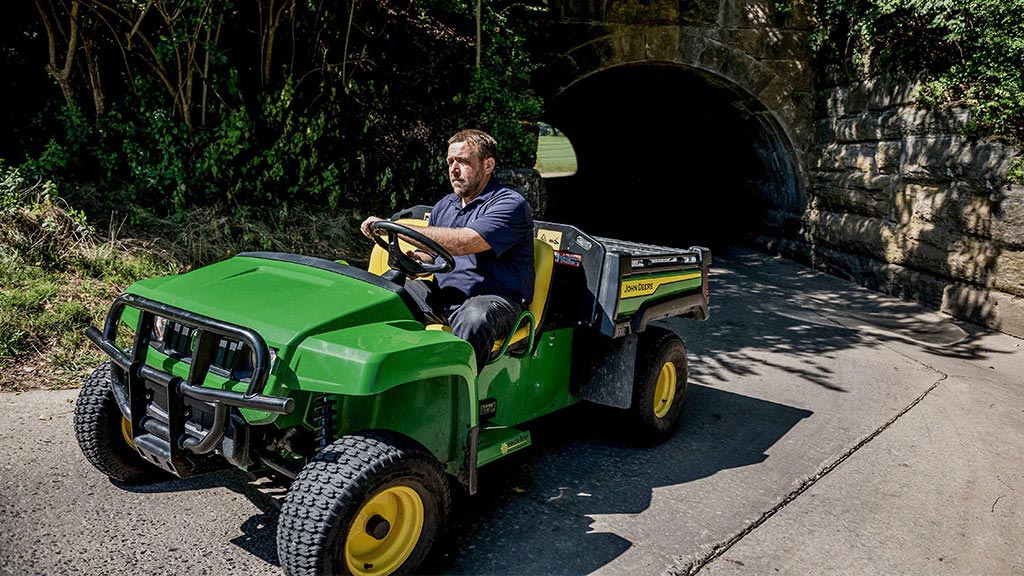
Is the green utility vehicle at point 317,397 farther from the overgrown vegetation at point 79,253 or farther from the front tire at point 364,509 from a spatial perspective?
the overgrown vegetation at point 79,253

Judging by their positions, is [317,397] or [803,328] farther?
[803,328]

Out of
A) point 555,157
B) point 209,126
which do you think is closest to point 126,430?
point 209,126

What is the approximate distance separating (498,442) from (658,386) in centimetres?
146

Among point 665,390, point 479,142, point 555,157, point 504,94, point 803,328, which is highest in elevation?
point 504,94

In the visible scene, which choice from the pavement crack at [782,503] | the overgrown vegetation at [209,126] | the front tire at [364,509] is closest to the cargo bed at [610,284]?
the pavement crack at [782,503]

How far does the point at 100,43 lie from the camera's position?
698 centimetres

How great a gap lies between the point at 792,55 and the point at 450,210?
797cm

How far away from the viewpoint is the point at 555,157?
27.8m

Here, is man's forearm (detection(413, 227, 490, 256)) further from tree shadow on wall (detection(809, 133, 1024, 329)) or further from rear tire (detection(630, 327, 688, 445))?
tree shadow on wall (detection(809, 133, 1024, 329))

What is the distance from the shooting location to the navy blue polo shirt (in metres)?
3.65

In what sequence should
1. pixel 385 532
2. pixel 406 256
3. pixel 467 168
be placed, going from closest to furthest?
pixel 385 532 → pixel 406 256 → pixel 467 168

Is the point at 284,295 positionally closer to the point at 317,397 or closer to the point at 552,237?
the point at 317,397

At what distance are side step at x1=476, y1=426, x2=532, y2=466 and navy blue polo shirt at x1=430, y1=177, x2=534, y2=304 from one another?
0.60 m

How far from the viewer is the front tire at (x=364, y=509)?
2.65 metres
